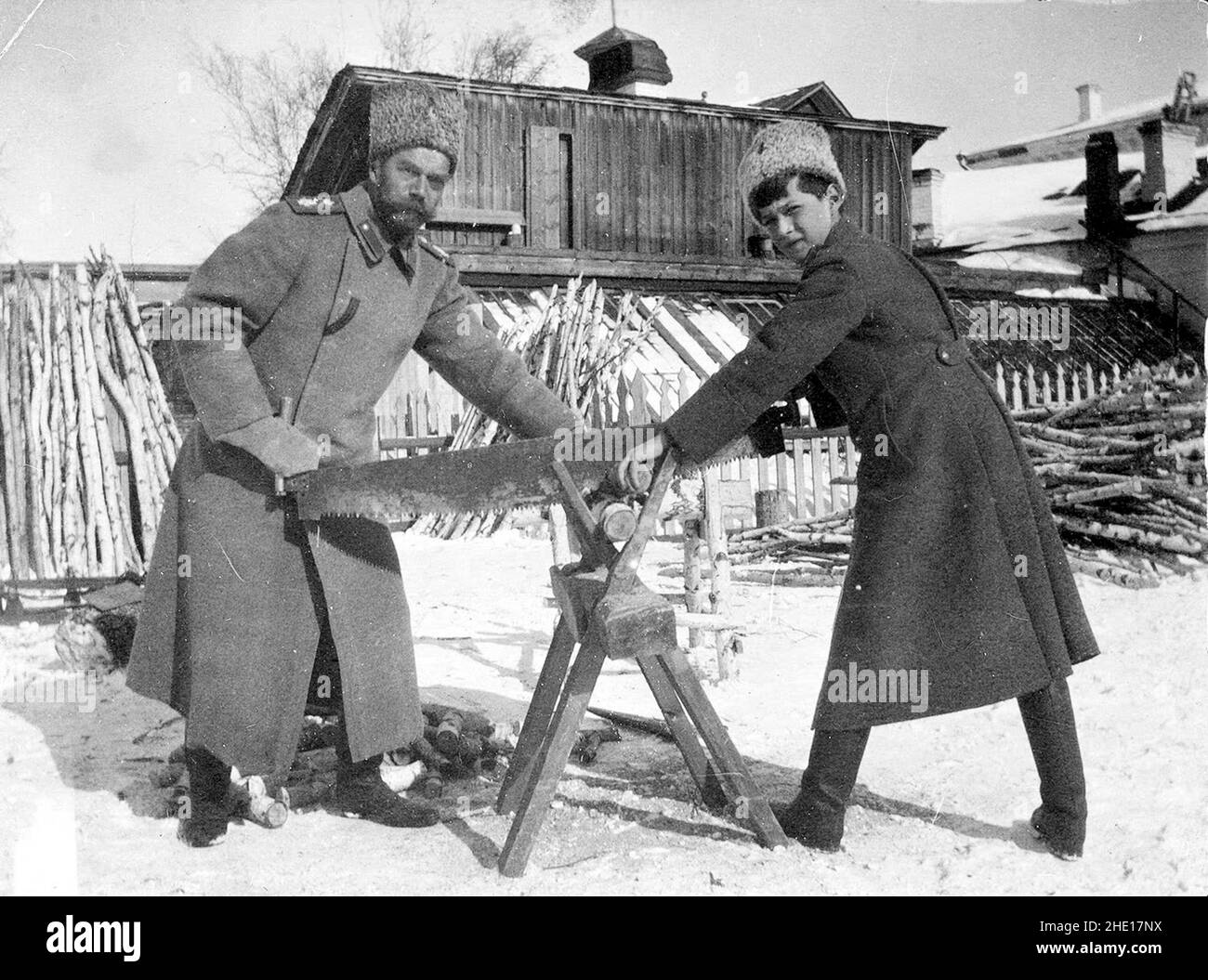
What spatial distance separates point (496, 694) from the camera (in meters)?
5.35

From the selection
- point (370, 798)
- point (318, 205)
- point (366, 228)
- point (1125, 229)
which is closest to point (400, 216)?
point (366, 228)

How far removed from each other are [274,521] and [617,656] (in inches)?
48.9

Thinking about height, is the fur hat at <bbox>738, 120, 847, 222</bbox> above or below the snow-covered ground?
above

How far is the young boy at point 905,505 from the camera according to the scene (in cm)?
293

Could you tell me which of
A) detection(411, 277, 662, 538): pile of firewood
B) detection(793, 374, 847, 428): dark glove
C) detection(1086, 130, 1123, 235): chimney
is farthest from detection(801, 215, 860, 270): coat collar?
detection(1086, 130, 1123, 235): chimney

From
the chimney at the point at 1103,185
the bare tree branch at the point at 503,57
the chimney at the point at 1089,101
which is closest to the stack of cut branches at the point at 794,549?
the chimney at the point at 1103,185

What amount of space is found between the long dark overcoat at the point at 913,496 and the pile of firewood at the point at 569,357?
802 cm

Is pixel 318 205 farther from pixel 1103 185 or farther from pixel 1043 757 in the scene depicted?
pixel 1103 185

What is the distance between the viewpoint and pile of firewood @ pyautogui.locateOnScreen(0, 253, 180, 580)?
7566 millimetres

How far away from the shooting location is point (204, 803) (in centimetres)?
332

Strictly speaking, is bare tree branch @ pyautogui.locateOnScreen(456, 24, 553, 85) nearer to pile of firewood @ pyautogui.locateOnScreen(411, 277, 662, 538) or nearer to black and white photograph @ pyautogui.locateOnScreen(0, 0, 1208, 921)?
pile of firewood @ pyautogui.locateOnScreen(411, 277, 662, 538)

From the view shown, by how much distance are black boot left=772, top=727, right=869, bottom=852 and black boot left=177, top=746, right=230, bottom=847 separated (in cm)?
179
